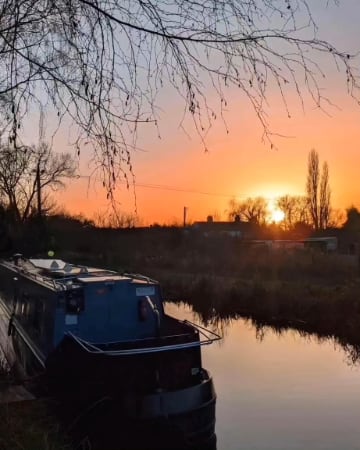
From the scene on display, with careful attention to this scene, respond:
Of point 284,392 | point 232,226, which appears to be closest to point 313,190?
point 232,226

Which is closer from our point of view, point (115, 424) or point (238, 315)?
point (115, 424)

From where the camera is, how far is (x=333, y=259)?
29.8 m

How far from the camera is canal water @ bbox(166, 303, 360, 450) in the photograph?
941cm

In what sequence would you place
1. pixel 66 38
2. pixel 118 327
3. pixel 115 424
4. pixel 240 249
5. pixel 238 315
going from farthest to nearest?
pixel 240 249 < pixel 238 315 < pixel 118 327 < pixel 115 424 < pixel 66 38

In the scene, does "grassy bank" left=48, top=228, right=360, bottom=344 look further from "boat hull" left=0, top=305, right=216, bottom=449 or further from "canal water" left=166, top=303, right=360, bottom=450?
"boat hull" left=0, top=305, right=216, bottom=449

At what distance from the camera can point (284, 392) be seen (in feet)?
38.7

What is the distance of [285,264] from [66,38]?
2750 centimetres

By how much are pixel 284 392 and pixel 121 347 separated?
184 inches

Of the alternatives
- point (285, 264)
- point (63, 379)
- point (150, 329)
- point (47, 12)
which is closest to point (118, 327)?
point (150, 329)

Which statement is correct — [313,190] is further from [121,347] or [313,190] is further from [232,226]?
[121,347]

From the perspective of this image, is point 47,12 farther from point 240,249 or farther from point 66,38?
point 240,249

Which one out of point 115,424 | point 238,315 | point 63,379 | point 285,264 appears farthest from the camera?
point 285,264

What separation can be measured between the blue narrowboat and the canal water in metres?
1.37

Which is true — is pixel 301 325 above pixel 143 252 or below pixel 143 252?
below
